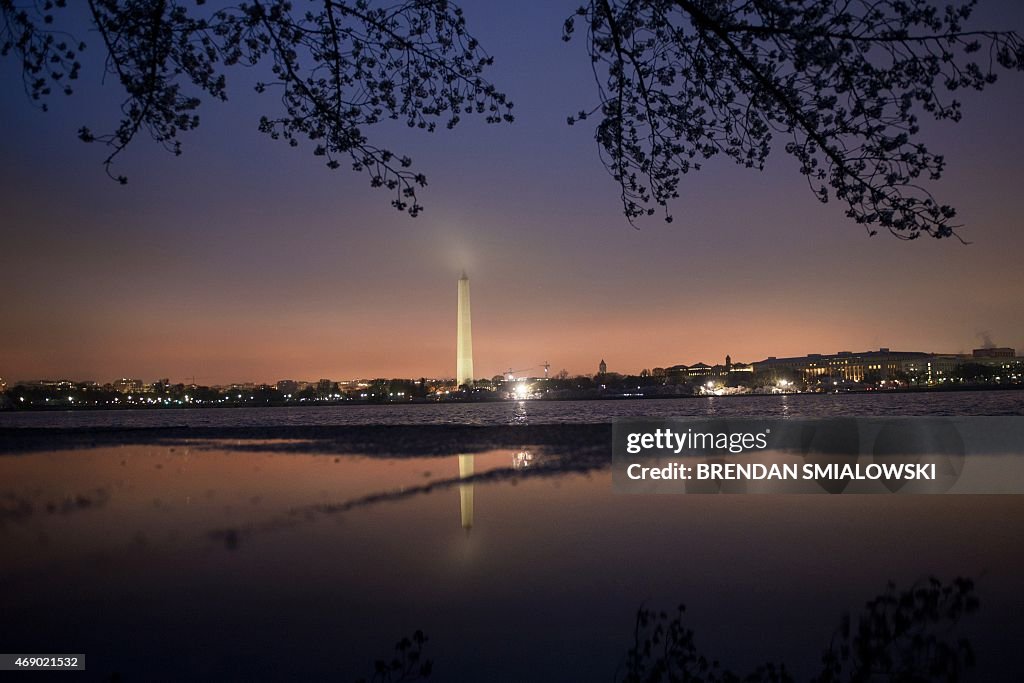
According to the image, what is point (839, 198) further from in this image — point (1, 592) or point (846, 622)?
point (1, 592)

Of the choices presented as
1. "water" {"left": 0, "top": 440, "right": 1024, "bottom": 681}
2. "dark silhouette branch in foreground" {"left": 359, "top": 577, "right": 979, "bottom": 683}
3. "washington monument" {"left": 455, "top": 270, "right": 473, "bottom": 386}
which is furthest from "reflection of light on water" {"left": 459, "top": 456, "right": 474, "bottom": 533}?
"washington monument" {"left": 455, "top": 270, "right": 473, "bottom": 386}

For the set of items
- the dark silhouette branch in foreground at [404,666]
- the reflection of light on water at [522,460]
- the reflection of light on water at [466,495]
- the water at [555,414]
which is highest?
the dark silhouette branch in foreground at [404,666]

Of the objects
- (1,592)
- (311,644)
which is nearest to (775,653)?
(311,644)

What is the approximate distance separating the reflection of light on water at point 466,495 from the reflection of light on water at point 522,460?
111 centimetres

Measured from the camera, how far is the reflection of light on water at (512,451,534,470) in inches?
652

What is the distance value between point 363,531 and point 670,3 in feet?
23.0

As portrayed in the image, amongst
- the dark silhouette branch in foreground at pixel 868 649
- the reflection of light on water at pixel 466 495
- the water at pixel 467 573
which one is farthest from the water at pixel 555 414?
the dark silhouette branch in foreground at pixel 868 649

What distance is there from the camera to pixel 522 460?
18109 millimetres

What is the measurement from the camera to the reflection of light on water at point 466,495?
31.1 feet

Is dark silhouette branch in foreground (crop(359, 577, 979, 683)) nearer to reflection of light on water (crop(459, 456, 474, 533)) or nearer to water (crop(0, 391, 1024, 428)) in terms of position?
reflection of light on water (crop(459, 456, 474, 533))

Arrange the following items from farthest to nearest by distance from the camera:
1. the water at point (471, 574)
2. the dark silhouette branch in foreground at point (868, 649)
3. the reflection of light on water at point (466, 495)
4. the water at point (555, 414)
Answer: the water at point (555, 414)
the reflection of light on water at point (466, 495)
the water at point (471, 574)
the dark silhouette branch in foreground at point (868, 649)

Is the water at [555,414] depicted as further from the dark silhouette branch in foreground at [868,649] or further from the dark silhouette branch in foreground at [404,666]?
the dark silhouette branch in foreground at [404,666]

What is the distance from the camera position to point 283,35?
6.04 m

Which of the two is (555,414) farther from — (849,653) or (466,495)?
(849,653)
